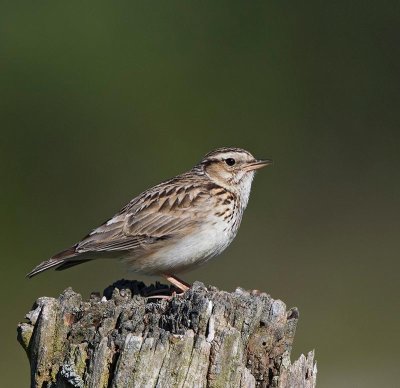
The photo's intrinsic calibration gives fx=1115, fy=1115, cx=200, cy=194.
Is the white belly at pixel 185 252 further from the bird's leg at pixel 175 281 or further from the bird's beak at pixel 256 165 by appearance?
the bird's beak at pixel 256 165

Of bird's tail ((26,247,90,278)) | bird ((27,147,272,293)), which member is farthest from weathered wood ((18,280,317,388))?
bird ((27,147,272,293))

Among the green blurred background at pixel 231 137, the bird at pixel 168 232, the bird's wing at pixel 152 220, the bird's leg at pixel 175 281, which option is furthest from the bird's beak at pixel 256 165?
the green blurred background at pixel 231 137

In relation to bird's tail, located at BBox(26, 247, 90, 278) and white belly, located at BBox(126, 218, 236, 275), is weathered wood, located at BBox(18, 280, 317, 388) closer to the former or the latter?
bird's tail, located at BBox(26, 247, 90, 278)

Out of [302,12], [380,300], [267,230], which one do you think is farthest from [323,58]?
[380,300]

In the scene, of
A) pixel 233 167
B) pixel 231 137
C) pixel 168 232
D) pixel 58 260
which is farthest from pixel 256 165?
pixel 231 137

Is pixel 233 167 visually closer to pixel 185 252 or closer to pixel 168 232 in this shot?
pixel 168 232
